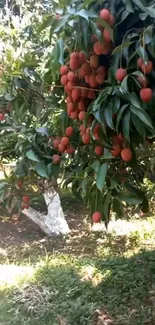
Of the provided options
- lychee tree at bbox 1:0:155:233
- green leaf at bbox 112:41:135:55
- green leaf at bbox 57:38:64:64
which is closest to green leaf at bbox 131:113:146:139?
lychee tree at bbox 1:0:155:233

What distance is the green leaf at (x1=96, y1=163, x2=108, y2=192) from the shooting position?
43.4 inches

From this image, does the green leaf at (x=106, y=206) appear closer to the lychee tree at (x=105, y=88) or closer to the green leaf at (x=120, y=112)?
the lychee tree at (x=105, y=88)

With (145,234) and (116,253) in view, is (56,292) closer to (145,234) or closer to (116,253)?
(116,253)

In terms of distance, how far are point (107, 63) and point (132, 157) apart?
228mm

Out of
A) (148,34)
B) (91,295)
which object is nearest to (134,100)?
(148,34)

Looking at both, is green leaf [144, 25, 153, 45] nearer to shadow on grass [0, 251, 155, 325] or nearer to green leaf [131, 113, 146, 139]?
green leaf [131, 113, 146, 139]

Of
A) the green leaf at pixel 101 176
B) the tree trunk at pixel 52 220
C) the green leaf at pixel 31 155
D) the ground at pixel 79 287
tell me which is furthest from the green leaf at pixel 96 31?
the tree trunk at pixel 52 220

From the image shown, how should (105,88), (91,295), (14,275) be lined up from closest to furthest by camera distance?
(105,88), (91,295), (14,275)

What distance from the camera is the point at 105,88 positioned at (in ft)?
3.64

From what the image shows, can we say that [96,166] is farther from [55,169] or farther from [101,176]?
[55,169]

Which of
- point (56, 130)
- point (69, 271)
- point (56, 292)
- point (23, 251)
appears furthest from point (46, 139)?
point (23, 251)

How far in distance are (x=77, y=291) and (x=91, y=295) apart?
0.09 metres

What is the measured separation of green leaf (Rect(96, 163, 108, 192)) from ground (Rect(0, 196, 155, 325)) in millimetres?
1427

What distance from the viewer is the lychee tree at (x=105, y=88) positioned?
40.7 inches
